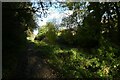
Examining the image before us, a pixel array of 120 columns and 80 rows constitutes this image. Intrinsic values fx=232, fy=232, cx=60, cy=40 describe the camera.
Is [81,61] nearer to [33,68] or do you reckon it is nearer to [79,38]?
[79,38]

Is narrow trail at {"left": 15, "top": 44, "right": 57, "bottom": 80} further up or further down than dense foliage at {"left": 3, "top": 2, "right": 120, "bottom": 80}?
further down

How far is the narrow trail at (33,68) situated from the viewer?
26.5ft

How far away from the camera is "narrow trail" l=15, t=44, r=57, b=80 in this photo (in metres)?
8.08

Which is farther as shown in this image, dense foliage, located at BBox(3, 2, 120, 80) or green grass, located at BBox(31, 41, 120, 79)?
dense foliage, located at BBox(3, 2, 120, 80)

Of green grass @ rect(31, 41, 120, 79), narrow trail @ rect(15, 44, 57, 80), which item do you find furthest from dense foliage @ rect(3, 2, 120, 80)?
narrow trail @ rect(15, 44, 57, 80)

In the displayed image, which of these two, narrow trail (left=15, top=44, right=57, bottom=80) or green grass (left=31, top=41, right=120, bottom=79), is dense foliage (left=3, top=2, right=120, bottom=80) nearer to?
green grass (left=31, top=41, right=120, bottom=79)

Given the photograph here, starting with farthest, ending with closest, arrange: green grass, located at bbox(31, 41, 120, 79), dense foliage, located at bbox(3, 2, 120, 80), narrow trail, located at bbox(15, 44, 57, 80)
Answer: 1. dense foliage, located at bbox(3, 2, 120, 80)
2. narrow trail, located at bbox(15, 44, 57, 80)
3. green grass, located at bbox(31, 41, 120, 79)

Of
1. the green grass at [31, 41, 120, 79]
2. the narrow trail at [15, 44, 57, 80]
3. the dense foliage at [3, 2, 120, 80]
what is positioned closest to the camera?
the green grass at [31, 41, 120, 79]

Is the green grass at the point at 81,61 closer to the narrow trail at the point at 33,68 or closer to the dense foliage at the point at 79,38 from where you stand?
the dense foliage at the point at 79,38

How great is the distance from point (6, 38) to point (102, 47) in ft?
9.05

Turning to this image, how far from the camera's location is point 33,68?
29.2 feet

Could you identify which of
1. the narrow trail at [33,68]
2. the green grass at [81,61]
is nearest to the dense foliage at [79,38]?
the green grass at [81,61]

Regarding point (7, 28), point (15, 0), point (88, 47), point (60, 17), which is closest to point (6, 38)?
point (7, 28)

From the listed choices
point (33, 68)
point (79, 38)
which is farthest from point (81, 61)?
point (33, 68)
